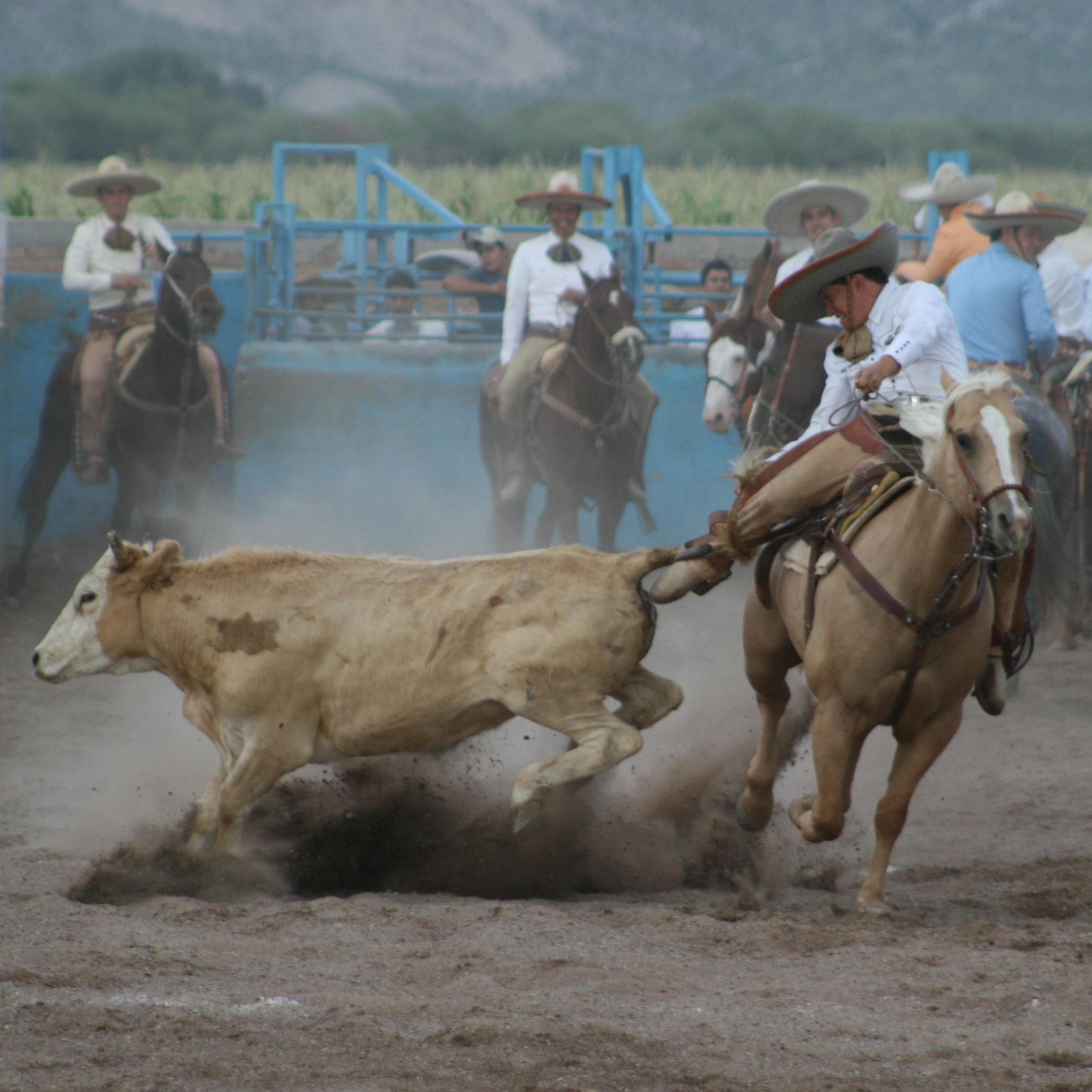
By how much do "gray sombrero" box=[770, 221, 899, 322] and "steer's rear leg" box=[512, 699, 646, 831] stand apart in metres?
1.56

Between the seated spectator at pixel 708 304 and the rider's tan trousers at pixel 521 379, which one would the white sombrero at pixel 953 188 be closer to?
the seated spectator at pixel 708 304

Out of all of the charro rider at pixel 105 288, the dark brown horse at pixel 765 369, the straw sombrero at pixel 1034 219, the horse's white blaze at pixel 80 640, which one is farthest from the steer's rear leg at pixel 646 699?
the charro rider at pixel 105 288

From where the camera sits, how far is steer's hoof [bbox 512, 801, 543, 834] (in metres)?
4.98

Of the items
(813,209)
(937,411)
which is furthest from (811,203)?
(937,411)

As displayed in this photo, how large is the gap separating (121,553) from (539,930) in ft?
6.68

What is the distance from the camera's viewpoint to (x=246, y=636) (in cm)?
527

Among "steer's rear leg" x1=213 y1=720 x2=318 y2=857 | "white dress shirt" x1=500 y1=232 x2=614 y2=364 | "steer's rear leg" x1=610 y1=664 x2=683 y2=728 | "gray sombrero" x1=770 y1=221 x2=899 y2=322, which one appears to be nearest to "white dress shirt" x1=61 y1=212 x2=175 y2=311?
"white dress shirt" x1=500 y1=232 x2=614 y2=364

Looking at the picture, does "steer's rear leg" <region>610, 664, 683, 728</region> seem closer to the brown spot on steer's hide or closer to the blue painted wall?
the brown spot on steer's hide

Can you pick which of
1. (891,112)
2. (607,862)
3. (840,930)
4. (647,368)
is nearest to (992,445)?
(840,930)

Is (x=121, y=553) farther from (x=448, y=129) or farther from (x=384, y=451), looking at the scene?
(x=448, y=129)

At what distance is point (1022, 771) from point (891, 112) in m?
35.7

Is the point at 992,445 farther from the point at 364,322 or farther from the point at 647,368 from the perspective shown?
the point at 364,322

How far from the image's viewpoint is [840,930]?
15.2ft

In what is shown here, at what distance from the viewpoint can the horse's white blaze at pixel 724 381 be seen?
1018cm
